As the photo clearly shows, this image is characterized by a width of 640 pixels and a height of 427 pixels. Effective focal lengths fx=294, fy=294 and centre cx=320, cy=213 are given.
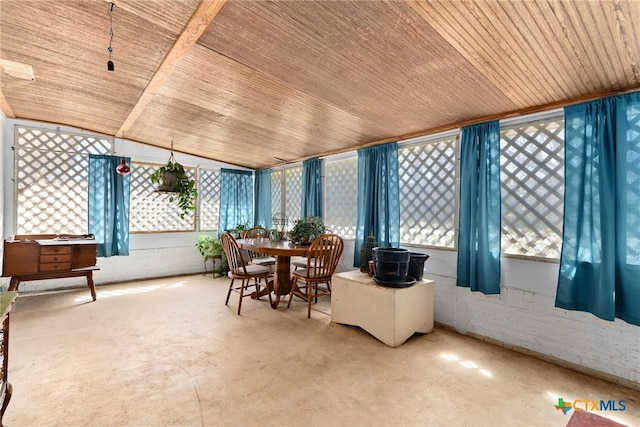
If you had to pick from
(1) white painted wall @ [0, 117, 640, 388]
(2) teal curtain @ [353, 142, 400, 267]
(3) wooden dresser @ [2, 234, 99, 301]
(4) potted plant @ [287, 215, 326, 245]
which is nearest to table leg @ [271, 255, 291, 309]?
(4) potted plant @ [287, 215, 326, 245]

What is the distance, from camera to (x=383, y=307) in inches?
98.3

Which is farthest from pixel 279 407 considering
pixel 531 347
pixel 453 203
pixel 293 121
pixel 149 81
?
pixel 149 81

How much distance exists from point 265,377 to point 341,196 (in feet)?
9.19

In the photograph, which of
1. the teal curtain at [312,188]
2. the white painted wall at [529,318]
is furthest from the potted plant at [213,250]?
the white painted wall at [529,318]

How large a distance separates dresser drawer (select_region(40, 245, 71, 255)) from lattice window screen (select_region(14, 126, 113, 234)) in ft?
3.50

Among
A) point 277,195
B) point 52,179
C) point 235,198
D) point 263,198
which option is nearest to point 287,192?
point 277,195

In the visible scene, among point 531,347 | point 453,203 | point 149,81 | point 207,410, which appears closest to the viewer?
point 207,410

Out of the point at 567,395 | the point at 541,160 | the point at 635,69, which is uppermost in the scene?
the point at 635,69

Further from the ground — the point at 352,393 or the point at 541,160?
the point at 541,160

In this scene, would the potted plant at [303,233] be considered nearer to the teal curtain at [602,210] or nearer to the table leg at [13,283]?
the teal curtain at [602,210]

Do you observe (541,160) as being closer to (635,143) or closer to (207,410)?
(635,143)

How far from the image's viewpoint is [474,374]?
207 cm

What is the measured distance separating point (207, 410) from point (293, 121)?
268 centimetres

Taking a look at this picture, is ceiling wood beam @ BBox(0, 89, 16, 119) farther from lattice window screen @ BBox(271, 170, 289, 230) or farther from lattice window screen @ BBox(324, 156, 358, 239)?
lattice window screen @ BBox(324, 156, 358, 239)
